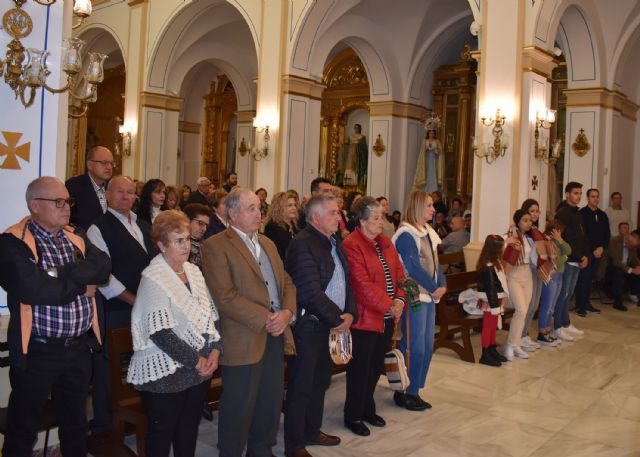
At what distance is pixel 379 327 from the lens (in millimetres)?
3951

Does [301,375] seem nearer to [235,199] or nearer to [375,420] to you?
[375,420]

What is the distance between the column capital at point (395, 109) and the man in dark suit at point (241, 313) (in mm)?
10150

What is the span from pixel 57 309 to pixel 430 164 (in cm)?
1130

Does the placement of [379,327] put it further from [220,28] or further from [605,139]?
[220,28]

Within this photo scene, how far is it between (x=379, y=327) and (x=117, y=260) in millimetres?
1662

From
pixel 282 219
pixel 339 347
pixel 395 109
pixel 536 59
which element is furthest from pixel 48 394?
pixel 395 109

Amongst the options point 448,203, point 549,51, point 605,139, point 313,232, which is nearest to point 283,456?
point 313,232

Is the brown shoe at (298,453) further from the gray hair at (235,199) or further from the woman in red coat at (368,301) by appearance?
the gray hair at (235,199)

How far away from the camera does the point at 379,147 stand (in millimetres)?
13164

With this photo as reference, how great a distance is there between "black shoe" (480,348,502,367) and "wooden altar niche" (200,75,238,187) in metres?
13.7

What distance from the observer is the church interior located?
13.8 feet

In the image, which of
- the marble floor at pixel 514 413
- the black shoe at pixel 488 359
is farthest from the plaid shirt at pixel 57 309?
the black shoe at pixel 488 359

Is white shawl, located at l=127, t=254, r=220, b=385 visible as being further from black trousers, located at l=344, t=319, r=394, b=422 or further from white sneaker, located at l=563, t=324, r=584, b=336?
white sneaker, located at l=563, t=324, r=584, b=336

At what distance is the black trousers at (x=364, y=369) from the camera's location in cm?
398
